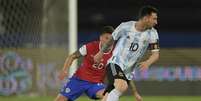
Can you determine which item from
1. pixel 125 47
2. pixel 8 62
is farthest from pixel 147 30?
pixel 8 62

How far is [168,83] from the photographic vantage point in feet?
61.2

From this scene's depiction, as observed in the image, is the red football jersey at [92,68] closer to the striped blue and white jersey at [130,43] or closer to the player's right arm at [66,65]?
the player's right arm at [66,65]

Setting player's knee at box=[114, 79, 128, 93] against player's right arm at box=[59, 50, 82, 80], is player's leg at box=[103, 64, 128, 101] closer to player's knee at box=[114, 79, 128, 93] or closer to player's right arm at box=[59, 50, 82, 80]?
player's knee at box=[114, 79, 128, 93]

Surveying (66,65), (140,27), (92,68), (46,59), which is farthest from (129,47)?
(46,59)

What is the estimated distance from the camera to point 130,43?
9.07m

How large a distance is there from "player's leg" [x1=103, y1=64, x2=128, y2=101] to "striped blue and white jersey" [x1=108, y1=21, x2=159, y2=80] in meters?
0.08

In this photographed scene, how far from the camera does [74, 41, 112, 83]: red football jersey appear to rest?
10.4m

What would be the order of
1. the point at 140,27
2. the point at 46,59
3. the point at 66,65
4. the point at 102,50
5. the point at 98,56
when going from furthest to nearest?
1. the point at 46,59
2. the point at 66,65
3. the point at 98,56
4. the point at 102,50
5. the point at 140,27

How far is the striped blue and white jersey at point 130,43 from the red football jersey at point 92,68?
3.96 feet

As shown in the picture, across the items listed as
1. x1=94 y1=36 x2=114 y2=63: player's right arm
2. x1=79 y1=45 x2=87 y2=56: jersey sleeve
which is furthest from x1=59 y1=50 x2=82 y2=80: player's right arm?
x1=94 y1=36 x2=114 y2=63: player's right arm

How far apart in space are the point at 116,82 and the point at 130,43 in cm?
53

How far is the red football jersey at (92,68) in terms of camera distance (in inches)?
410

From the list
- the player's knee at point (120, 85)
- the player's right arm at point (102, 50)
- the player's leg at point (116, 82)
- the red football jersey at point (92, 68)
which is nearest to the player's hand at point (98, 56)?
the player's right arm at point (102, 50)

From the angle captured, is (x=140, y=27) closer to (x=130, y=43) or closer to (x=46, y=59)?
(x=130, y=43)
